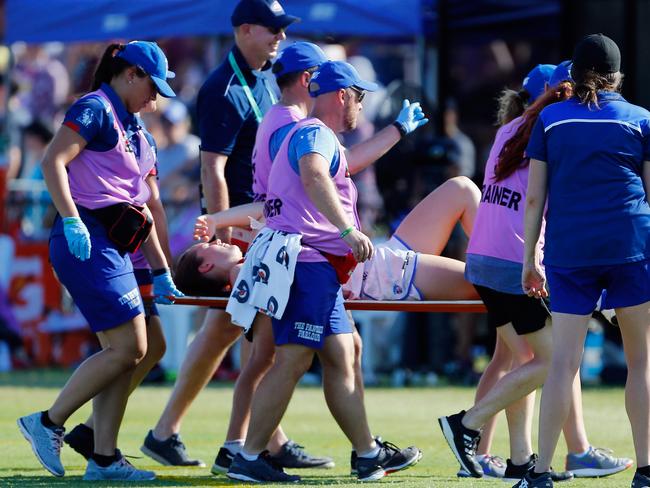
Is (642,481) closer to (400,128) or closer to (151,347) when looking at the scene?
(400,128)

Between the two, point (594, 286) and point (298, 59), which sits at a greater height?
point (298, 59)

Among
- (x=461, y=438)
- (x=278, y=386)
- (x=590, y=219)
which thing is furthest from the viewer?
(x=461, y=438)

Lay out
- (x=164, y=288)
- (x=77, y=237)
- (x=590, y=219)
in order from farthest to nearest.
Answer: (x=164, y=288), (x=77, y=237), (x=590, y=219)

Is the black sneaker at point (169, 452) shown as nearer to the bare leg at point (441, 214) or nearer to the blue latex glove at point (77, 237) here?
the blue latex glove at point (77, 237)

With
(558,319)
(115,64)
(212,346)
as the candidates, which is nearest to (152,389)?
(212,346)

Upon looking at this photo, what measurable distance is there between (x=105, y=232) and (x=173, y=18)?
283 inches

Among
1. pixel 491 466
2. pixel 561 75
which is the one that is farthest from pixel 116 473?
pixel 561 75

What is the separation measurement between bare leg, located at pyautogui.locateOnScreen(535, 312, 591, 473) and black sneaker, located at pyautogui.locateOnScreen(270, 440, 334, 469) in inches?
74.2

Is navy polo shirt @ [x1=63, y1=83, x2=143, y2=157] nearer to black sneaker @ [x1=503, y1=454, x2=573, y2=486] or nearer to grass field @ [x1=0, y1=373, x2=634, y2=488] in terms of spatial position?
grass field @ [x1=0, y1=373, x2=634, y2=488]

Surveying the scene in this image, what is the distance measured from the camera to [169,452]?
765 cm

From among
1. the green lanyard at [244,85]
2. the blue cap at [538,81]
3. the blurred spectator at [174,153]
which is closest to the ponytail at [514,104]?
the blue cap at [538,81]

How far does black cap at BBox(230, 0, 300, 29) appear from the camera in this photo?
7871 mm

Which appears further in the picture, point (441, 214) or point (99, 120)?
point (441, 214)

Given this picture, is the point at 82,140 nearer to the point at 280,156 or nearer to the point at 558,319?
the point at 280,156
